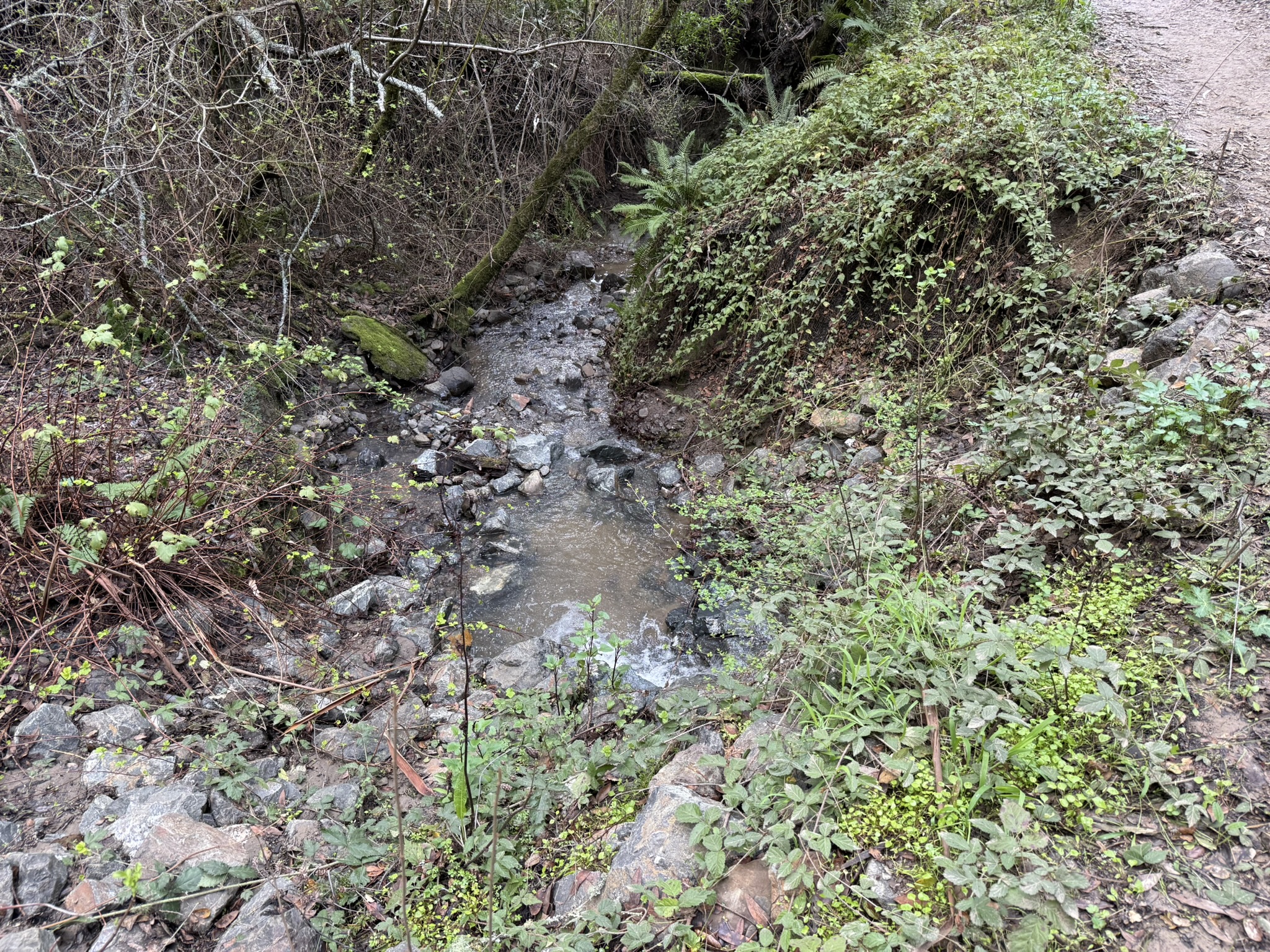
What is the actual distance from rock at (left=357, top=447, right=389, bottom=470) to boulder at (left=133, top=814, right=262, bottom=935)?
3705 mm

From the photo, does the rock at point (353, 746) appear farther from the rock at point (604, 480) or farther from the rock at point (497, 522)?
the rock at point (604, 480)

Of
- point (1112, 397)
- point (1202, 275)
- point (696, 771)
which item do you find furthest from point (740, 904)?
point (1202, 275)

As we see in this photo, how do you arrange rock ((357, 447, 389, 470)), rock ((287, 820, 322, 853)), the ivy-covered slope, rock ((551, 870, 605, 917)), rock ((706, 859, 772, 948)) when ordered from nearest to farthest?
1. rock ((706, 859, 772, 948))
2. rock ((551, 870, 605, 917))
3. rock ((287, 820, 322, 853))
4. the ivy-covered slope
5. rock ((357, 447, 389, 470))

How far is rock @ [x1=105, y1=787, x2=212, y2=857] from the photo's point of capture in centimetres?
240

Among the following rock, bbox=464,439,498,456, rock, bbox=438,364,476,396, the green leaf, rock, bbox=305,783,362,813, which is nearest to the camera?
the green leaf

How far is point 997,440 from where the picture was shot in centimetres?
355

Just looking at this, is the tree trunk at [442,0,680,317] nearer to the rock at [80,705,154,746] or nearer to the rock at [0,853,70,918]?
the rock at [80,705,154,746]

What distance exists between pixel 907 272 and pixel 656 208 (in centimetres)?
266

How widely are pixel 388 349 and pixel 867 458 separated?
5.06 m

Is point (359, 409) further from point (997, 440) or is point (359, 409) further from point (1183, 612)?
point (1183, 612)

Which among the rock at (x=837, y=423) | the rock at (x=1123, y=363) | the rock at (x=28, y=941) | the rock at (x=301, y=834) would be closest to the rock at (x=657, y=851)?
the rock at (x=301, y=834)

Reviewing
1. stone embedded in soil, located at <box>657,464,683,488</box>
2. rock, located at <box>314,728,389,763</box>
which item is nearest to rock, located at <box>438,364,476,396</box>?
stone embedded in soil, located at <box>657,464,683,488</box>

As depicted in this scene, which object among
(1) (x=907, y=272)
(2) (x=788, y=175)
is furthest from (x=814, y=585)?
(2) (x=788, y=175)

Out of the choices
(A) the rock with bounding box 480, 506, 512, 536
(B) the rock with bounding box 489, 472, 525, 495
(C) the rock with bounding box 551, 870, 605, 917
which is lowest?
(A) the rock with bounding box 480, 506, 512, 536
